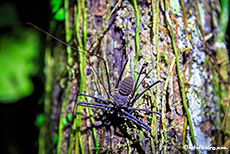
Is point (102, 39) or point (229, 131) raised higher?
point (102, 39)

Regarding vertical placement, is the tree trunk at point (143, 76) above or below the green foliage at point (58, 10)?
below

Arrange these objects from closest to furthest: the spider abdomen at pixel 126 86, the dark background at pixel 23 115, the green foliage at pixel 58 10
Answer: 1. the spider abdomen at pixel 126 86
2. the green foliage at pixel 58 10
3. the dark background at pixel 23 115

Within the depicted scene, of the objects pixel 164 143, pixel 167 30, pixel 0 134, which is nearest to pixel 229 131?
pixel 164 143

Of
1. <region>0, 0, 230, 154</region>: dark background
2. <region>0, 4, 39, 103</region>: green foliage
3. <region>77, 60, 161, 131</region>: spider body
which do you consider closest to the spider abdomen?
<region>77, 60, 161, 131</region>: spider body

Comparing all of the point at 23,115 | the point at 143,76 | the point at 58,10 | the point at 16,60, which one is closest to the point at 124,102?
the point at 143,76

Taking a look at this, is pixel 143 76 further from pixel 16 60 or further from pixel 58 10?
pixel 16 60

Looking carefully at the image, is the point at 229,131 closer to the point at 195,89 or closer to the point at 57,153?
the point at 195,89

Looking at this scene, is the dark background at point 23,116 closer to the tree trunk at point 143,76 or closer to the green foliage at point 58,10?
the green foliage at point 58,10

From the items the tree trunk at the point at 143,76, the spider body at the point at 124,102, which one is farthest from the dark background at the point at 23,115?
the spider body at the point at 124,102
